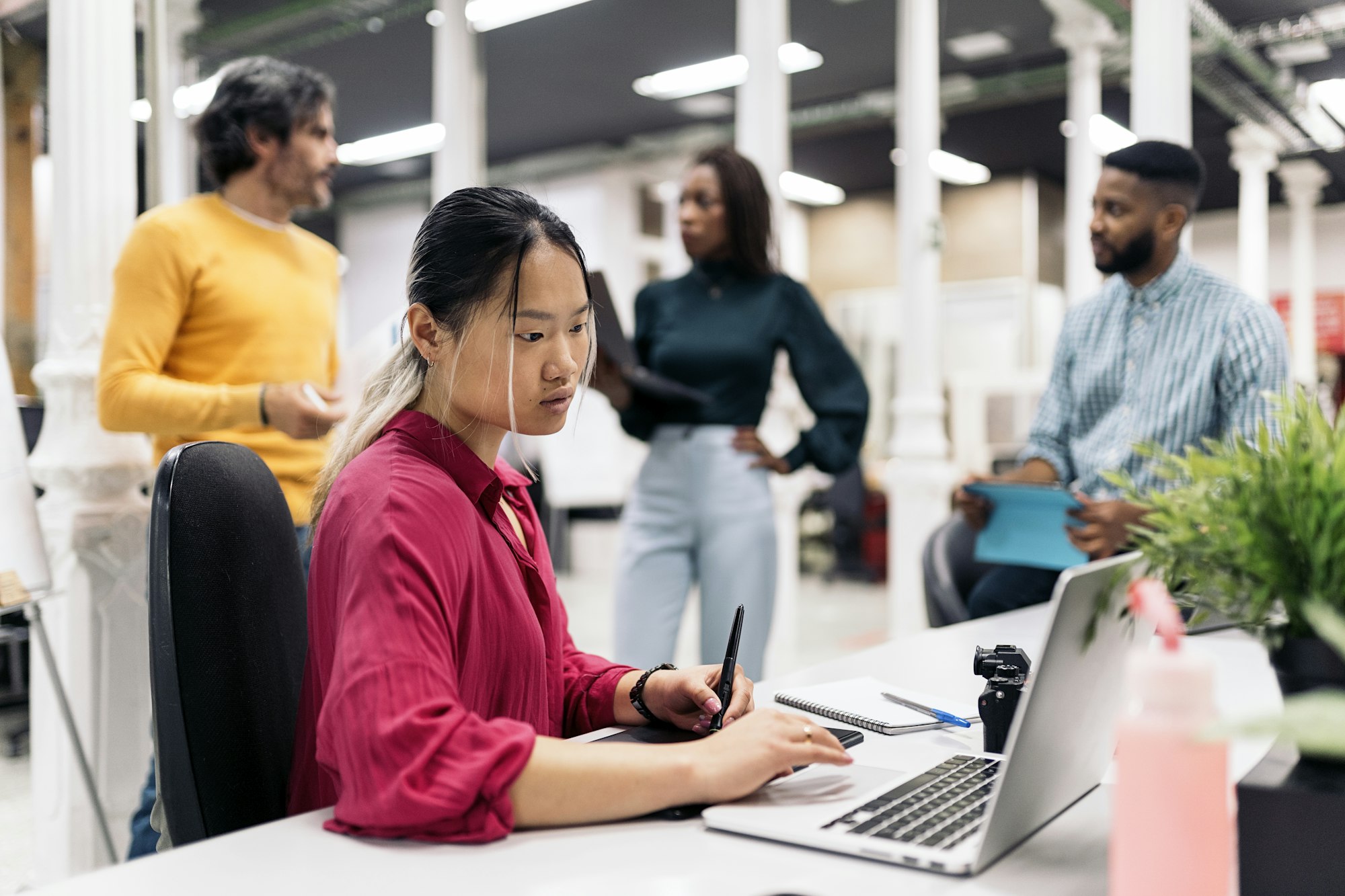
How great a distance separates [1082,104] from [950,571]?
4.24 m

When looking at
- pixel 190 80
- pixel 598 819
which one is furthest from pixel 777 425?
pixel 598 819

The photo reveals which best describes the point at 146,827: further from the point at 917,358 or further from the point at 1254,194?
the point at 1254,194

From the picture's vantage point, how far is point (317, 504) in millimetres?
1203

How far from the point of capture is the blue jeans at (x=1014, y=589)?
94.7 inches

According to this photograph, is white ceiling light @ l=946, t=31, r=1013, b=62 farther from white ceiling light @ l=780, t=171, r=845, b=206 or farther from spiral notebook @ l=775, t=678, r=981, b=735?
spiral notebook @ l=775, t=678, r=981, b=735

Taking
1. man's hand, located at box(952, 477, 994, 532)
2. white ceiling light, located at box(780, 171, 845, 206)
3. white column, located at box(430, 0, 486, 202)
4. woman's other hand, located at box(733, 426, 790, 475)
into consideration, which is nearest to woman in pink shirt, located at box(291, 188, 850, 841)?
woman's other hand, located at box(733, 426, 790, 475)

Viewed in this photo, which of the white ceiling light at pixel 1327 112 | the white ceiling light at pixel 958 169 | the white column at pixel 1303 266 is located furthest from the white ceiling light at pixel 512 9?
the white column at pixel 1303 266

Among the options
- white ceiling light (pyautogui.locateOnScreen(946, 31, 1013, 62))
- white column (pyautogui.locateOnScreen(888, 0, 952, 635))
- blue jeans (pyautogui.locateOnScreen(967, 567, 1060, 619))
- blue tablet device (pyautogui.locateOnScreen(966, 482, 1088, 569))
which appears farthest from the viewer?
white ceiling light (pyautogui.locateOnScreen(946, 31, 1013, 62))

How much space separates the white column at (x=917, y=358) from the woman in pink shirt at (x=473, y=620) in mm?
3316

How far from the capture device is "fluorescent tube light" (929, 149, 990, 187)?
9.55m

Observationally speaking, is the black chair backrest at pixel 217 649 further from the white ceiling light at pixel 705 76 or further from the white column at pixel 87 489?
the white ceiling light at pixel 705 76

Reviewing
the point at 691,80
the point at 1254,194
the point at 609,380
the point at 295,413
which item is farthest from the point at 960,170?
the point at 295,413

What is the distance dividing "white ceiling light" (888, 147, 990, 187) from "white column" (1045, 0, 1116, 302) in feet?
10.7

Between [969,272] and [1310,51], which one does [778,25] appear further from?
[969,272]
